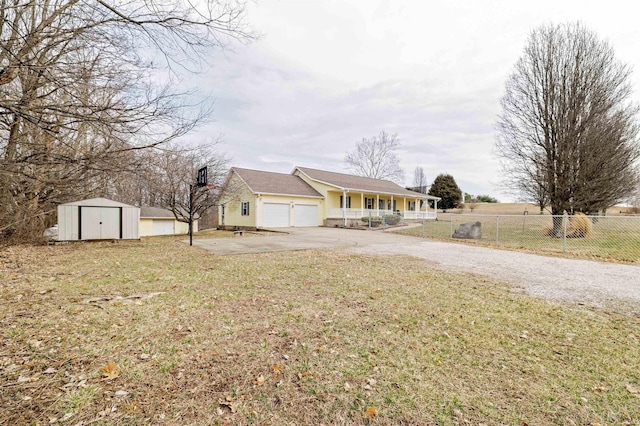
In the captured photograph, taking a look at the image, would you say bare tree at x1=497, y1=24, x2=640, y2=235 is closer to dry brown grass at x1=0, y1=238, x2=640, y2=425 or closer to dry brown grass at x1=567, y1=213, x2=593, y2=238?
dry brown grass at x1=567, y1=213, x2=593, y2=238

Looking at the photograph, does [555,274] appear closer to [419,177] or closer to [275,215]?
[275,215]

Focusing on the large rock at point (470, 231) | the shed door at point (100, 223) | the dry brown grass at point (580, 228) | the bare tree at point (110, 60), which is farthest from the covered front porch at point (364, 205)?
the bare tree at point (110, 60)

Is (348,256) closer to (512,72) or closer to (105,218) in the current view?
(105,218)

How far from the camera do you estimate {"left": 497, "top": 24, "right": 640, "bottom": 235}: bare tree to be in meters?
14.9

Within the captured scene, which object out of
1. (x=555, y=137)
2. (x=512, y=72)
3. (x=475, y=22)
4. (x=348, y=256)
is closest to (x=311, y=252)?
(x=348, y=256)

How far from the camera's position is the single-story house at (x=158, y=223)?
871 inches

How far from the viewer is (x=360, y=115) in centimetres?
2695

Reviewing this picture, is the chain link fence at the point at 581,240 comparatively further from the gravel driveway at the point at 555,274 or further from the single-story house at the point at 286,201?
the single-story house at the point at 286,201

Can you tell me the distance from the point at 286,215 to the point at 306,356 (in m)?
19.7

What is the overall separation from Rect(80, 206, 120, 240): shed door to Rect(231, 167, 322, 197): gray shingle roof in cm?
914

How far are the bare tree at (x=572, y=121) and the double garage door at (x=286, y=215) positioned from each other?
14.3 m

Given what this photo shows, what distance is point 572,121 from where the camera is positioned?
15070mm

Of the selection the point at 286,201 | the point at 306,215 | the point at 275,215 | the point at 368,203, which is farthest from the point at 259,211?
the point at 368,203

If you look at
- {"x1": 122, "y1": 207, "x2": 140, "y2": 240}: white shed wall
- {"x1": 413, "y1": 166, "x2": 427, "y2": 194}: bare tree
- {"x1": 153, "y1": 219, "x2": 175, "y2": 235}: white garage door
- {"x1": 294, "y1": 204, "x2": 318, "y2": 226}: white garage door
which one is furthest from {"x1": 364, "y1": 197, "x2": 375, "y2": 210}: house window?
{"x1": 413, "y1": 166, "x2": 427, "y2": 194}: bare tree
